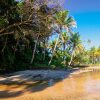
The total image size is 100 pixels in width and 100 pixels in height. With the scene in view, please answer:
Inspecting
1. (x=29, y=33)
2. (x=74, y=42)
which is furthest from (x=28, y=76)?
(x=74, y=42)

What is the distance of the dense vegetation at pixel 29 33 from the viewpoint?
2222 cm

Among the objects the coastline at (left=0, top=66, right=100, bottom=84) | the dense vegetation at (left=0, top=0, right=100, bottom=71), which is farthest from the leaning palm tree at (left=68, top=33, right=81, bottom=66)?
the coastline at (left=0, top=66, right=100, bottom=84)

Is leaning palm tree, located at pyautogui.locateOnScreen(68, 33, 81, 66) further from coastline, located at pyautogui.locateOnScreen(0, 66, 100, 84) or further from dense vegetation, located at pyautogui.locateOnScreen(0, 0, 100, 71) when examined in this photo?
coastline, located at pyautogui.locateOnScreen(0, 66, 100, 84)

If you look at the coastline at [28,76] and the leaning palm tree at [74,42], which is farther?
the leaning palm tree at [74,42]

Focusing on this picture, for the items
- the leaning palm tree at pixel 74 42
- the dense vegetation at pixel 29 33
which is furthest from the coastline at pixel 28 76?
the leaning palm tree at pixel 74 42

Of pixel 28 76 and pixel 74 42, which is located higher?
pixel 74 42

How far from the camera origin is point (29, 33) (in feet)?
79.7

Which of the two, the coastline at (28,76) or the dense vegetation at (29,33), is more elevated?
the dense vegetation at (29,33)

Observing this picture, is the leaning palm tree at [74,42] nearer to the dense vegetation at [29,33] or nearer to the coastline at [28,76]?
the dense vegetation at [29,33]

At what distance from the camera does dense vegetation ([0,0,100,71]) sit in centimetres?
2222

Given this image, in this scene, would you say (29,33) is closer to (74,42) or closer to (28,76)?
(28,76)

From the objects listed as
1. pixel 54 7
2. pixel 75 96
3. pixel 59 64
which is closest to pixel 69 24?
pixel 59 64

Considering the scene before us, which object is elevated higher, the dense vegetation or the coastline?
the dense vegetation

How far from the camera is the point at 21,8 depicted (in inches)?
884
